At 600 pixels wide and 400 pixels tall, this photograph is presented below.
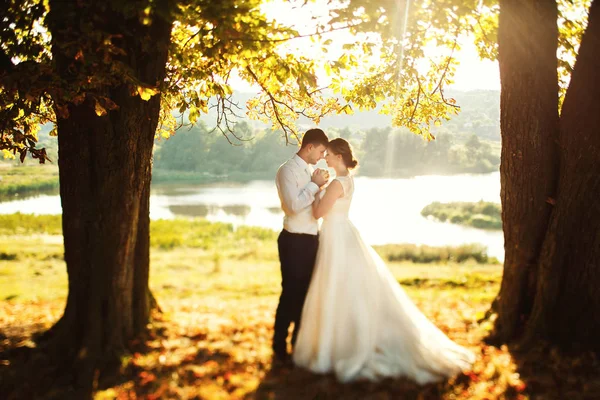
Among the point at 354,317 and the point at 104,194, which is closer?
the point at 354,317

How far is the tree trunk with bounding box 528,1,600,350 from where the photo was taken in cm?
477

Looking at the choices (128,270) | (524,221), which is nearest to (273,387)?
(128,270)

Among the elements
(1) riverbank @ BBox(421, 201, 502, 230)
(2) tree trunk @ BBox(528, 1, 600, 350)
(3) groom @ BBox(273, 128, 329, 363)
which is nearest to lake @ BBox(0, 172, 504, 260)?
(1) riverbank @ BBox(421, 201, 502, 230)

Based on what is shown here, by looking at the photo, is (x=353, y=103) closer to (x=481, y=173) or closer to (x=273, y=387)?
(x=273, y=387)

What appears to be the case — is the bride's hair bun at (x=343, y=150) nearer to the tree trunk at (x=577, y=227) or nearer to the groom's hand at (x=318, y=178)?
the groom's hand at (x=318, y=178)

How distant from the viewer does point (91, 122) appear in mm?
5035

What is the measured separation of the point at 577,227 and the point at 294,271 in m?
2.85

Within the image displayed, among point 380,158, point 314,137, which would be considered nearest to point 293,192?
point 314,137

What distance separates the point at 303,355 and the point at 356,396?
2.58ft

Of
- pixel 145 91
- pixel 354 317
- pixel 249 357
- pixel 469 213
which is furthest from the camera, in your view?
pixel 469 213

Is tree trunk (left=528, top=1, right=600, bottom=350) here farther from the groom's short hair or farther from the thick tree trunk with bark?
the groom's short hair

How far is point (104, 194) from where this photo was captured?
5.08 m

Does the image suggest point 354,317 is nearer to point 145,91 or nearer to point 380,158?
point 145,91

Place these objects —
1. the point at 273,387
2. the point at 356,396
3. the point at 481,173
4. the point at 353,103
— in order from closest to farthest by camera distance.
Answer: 1. the point at 356,396
2. the point at 273,387
3. the point at 353,103
4. the point at 481,173
